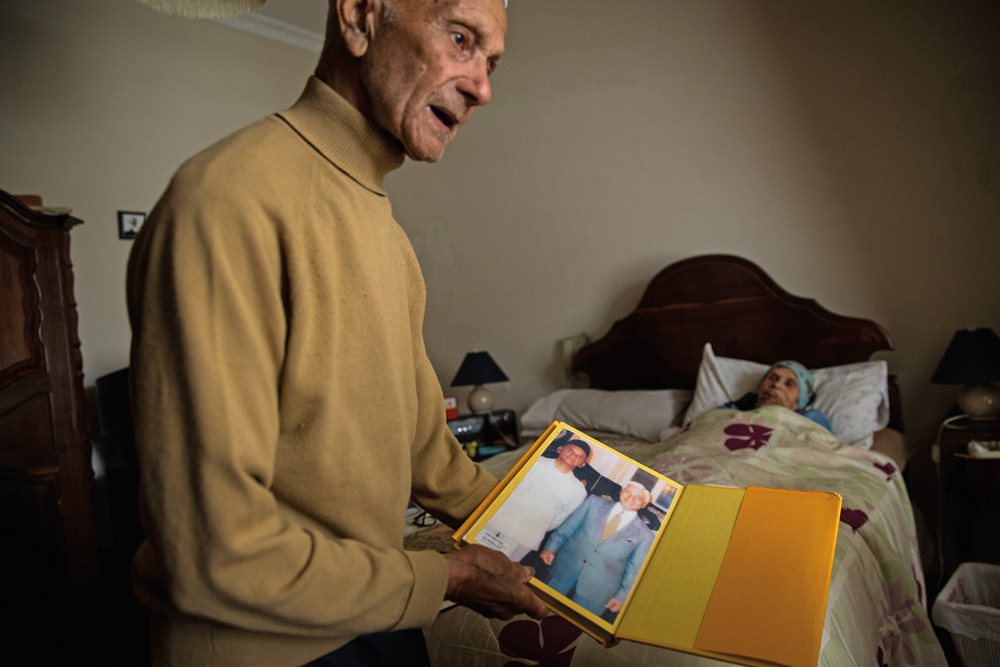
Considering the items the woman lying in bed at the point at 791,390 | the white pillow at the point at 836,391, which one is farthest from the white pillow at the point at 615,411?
the woman lying in bed at the point at 791,390

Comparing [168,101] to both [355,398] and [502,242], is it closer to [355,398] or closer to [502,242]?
[502,242]

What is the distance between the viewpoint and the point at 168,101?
11.8 feet

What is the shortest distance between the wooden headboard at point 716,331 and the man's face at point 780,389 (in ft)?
1.12

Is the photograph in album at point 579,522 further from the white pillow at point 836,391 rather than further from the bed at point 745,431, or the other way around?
the white pillow at point 836,391

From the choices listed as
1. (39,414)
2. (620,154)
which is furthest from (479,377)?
(39,414)

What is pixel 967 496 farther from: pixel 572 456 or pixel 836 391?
pixel 572 456

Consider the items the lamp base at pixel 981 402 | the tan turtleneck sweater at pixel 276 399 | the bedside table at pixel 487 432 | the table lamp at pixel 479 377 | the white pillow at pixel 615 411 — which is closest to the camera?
the tan turtleneck sweater at pixel 276 399

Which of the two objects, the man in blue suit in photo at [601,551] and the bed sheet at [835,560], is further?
the bed sheet at [835,560]

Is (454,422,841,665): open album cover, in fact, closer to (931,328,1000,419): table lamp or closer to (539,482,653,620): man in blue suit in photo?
(539,482,653,620): man in blue suit in photo

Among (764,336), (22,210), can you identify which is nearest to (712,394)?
(764,336)

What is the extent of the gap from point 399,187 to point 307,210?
3.60m

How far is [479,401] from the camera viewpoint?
3533 mm

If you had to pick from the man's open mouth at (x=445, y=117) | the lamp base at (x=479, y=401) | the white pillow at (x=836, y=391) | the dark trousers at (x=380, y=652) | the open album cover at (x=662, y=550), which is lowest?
the lamp base at (x=479, y=401)

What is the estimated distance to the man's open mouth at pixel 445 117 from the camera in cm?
A: 76
